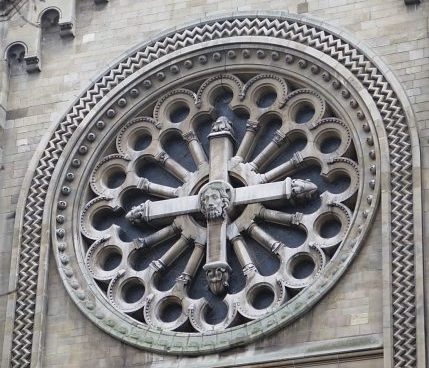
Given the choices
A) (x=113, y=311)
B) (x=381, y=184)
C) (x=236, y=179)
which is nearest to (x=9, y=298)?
(x=113, y=311)

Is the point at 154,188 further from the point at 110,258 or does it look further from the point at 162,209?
the point at 110,258

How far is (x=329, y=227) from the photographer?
91.4 feet

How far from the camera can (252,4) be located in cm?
2970

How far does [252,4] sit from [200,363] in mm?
5879

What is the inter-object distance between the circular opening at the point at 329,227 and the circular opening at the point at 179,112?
10.2ft

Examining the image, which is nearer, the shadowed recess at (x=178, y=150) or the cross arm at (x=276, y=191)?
A: the cross arm at (x=276, y=191)

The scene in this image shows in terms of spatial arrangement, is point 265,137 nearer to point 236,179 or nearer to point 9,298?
point 236,179

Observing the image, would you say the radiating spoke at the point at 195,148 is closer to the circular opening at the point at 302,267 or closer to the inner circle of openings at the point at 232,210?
the inner circle of openings at the point at 232,210

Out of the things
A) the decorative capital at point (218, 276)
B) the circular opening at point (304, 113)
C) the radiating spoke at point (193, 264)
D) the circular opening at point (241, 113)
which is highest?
the circular opening at point (241, 113)

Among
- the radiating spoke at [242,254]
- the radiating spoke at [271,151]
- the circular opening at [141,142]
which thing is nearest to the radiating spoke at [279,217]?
the radiating spoke at [242,254]

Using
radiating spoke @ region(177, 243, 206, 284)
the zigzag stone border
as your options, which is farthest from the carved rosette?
the zigzag stone border

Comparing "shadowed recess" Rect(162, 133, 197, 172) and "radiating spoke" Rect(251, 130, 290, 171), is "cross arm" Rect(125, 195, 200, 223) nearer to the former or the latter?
"shadowed recess" Rect(162, 133, 197, 172)

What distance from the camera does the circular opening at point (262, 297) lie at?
27.5m

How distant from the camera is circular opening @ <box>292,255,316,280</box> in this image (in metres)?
27.6
